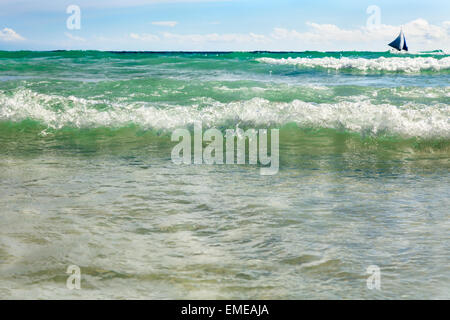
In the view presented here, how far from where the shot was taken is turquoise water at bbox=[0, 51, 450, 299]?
2.38 meters

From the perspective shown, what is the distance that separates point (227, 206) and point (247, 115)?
14.8 feet

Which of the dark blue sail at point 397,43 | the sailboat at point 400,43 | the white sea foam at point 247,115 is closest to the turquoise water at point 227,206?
the white sea foam at point 247,115

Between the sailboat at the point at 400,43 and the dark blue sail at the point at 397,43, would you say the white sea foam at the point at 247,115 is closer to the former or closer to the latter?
the sailboat at the point at 400,43

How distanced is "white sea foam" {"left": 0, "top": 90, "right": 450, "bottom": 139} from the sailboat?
157ft

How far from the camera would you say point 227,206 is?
11.8ft

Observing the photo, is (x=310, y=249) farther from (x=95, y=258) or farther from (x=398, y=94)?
(x=398, y=94)

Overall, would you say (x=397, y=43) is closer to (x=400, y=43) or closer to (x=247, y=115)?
(x=400, y=43)

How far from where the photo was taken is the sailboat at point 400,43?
51237 mm

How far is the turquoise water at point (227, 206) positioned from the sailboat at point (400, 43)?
47.8 m

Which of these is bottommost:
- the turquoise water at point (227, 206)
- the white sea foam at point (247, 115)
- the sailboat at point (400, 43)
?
the turquoise water at point (227, 206)

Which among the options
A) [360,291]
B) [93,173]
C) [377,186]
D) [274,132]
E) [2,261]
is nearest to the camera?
[360,291]

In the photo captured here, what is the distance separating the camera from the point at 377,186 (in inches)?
167
